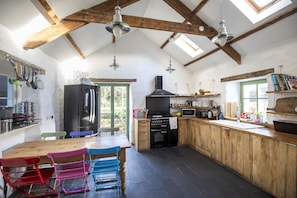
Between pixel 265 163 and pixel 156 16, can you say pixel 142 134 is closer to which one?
pixel 265 163

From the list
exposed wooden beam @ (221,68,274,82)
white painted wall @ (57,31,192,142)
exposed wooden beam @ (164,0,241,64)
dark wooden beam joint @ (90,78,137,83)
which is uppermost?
exposed wooden beam @ (164,0,241,64)

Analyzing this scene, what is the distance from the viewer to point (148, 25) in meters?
3.20

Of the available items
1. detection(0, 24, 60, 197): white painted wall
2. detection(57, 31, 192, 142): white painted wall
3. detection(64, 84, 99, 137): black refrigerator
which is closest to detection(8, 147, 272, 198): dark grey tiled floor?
detection(0, 24, 60, 197): white painted wall

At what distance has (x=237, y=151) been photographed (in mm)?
2992

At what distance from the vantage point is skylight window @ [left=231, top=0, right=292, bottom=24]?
8.42 ft

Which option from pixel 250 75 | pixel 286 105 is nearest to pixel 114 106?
pixel 250 75

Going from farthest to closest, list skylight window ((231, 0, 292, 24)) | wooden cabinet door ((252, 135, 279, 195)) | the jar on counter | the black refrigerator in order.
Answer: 1. the black refrigerator
2. skylight window ((231, 0, 292, 24))
3. wooden cabinet door ((252, 135, 279, 195))
4. the jar on counter

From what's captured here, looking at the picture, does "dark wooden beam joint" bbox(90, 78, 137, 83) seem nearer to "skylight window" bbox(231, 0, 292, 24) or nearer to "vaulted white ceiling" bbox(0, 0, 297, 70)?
"vaulted white ceiling" bbox(0, 0, 297, 70)

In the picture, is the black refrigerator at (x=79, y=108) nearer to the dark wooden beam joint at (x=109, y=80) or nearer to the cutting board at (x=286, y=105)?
the dark wooden beam joint at (x=109, y=80)

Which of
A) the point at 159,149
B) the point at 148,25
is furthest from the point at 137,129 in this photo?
the point at 148,25

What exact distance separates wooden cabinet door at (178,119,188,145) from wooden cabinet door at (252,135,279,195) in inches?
90.2

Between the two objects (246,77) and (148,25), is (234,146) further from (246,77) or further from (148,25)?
(148,25)

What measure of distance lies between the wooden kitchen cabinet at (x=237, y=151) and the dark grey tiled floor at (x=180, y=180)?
A: 17 centimetres

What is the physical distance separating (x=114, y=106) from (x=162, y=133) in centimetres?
188
